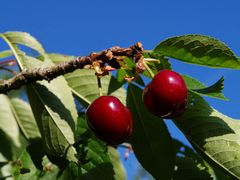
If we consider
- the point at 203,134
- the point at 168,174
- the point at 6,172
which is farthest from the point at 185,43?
the point at 6,172

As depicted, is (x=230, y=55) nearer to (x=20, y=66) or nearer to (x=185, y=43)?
(x=185, y=43)

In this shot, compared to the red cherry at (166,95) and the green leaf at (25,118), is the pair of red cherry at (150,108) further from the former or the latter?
the green leaf at (25,118)

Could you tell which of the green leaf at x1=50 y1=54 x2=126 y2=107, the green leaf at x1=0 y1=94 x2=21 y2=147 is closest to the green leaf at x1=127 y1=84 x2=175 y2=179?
the green leaf at x1=50 y1=54 x2=126 y2=107

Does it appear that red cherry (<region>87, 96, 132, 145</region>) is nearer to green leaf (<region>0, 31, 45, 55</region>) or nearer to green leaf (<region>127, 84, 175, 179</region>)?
green leaf (<region>127, 84, 175, 179</region>)

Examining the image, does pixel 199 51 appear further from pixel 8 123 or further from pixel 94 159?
pixel 8 123

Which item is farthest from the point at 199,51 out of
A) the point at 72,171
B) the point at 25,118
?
the point at 25,118

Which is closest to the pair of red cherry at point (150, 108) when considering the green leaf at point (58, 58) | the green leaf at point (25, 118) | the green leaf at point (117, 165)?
the green leaf at point (117, 165)
